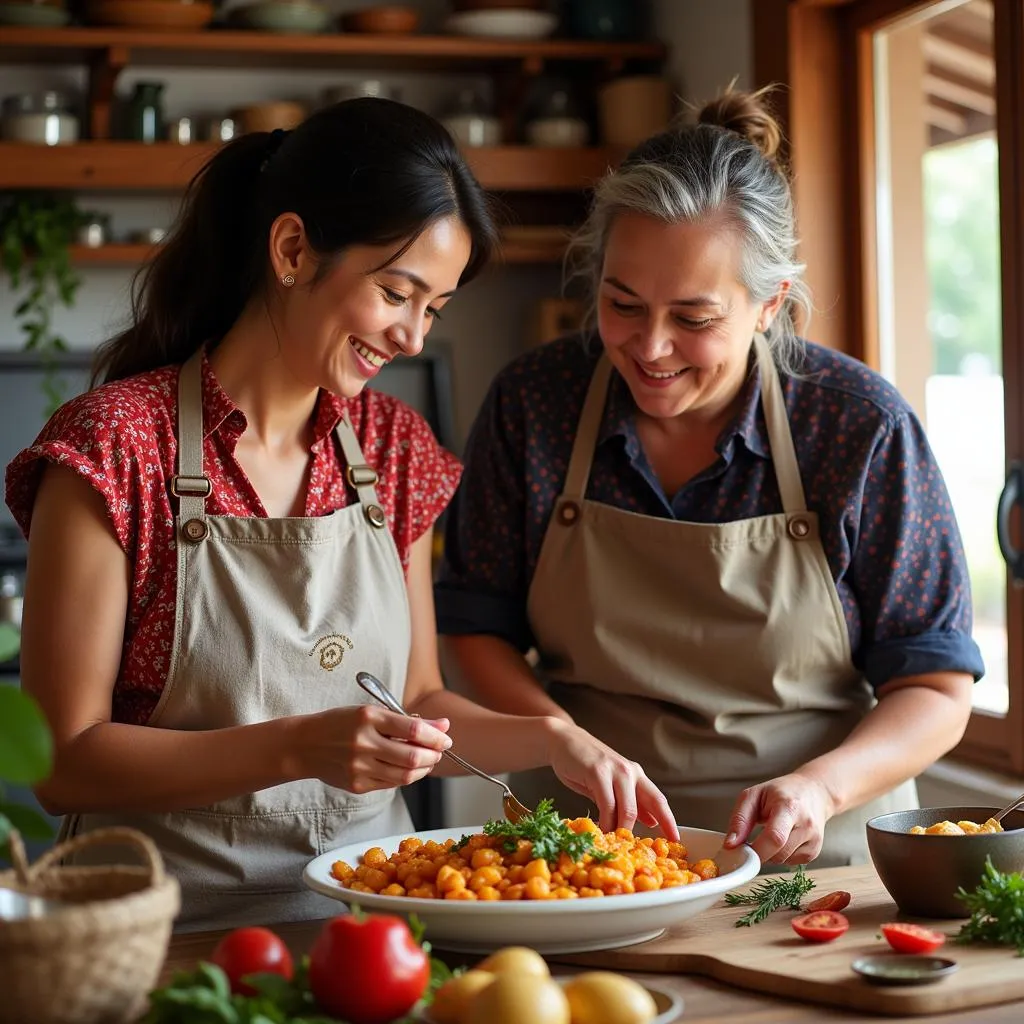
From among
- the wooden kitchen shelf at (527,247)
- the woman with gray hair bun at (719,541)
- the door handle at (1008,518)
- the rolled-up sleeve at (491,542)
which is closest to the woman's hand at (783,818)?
the woman with gray hair bun at (719,541)

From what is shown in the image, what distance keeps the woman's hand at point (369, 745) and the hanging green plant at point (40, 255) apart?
247 cm

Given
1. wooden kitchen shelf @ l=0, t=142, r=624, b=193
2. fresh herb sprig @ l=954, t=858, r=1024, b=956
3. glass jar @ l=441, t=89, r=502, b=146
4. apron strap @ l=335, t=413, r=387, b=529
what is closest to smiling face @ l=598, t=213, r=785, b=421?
apron strap @ l=335, t=413, r=387, b=529

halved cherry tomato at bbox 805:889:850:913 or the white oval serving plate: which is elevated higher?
the white oval serving plate

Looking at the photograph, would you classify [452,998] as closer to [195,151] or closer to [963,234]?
[963,234]

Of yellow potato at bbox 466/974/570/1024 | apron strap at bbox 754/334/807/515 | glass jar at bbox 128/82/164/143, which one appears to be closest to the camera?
yellow potato at bbox 466/974/570/1024

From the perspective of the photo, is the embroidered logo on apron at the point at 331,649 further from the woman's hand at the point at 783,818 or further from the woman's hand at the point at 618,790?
the woman's hand at the point at 783,818

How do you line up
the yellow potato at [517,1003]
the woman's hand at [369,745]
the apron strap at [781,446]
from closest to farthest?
the yellow potato at [517,1003]
the woman's hand at [369,745]
the apron strap at [781,446]

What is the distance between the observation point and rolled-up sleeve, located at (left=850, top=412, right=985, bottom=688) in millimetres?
1897

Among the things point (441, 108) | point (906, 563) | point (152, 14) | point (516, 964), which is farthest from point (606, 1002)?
point (441, 108)

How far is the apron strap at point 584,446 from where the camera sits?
204 centimetres

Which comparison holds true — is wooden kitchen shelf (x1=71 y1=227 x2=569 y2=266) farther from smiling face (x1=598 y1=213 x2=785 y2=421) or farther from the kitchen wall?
smiling face (x1=598 y1=213 x2=785 y2=421)

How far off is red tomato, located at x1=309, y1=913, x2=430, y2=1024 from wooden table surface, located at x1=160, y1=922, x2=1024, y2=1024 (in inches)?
10.7

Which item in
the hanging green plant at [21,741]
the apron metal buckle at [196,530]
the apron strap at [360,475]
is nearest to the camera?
the hanging green plant at [21,741]

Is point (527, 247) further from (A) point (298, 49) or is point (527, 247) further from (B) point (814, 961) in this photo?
(B) point (814, 961)
